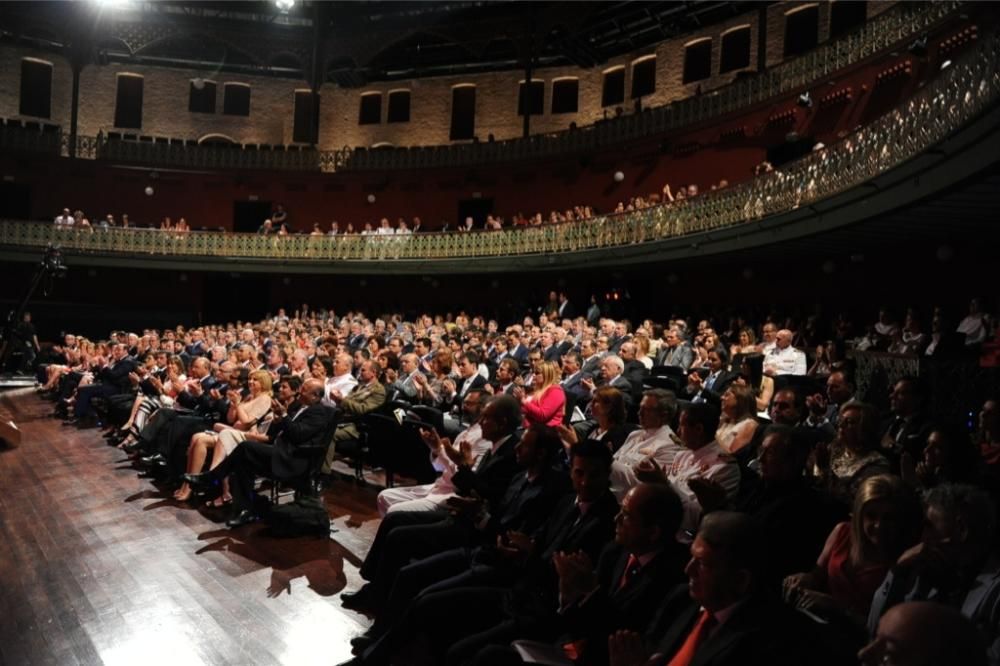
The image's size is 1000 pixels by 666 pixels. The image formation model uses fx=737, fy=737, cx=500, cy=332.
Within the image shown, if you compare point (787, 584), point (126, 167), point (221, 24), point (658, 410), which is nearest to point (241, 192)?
point (126, 167)

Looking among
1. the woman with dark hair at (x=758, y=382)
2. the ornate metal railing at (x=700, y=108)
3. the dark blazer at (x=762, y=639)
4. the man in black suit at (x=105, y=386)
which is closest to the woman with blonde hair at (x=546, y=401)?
the woman with dark hair at (x=758, y=382)

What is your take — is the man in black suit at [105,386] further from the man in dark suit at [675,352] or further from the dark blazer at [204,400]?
the man in dark suit at [675,352]

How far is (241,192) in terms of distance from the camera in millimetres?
25484

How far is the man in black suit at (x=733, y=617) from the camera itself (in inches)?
83.1

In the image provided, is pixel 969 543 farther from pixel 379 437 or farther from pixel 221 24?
pixel 221 24

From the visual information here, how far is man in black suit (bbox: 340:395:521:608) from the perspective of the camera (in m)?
4.36

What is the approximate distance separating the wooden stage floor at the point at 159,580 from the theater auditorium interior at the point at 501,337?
35 mm

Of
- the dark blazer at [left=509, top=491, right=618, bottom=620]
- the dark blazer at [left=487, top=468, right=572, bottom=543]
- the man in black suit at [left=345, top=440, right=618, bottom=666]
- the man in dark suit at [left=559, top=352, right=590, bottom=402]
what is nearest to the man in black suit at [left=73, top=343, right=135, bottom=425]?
the man in dark suit at [left=559, top=352, right=590, bottom=402]

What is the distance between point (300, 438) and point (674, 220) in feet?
36.7

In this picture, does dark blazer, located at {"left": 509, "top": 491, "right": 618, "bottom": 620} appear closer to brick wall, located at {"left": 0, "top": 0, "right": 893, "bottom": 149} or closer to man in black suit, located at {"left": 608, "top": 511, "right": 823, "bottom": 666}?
man in black suit, located at {"left": 608, "top": 511, "right": 823, "bottom": 666}

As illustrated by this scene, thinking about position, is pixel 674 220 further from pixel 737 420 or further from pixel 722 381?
pixel 737 420

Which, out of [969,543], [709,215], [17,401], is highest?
[709,215]

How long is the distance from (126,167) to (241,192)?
3624 mm

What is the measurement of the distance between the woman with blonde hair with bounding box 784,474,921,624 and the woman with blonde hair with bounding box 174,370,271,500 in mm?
5406
